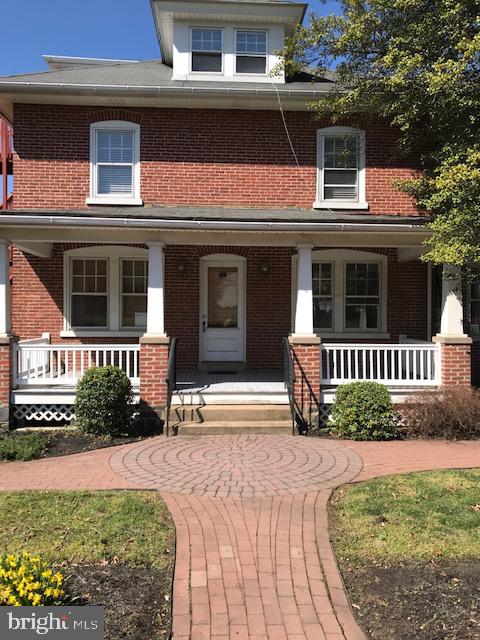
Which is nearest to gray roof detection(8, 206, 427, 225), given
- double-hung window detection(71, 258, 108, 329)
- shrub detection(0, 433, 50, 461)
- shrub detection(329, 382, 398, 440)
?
double-hung window detection(71, 258, 108, 329)

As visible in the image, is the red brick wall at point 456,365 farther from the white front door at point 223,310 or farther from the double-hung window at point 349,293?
the white front door at point 223,310

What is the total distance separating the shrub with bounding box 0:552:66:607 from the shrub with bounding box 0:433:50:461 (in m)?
4.00

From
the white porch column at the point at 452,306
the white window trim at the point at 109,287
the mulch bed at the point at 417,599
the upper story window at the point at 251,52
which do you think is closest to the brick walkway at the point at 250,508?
the mulch bed at the point at 417,599

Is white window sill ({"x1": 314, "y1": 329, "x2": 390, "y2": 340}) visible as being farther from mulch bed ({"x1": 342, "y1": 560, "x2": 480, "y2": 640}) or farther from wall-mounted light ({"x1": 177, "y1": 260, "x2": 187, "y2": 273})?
mulch bed ({"x1": 342, "y1": 560, "x2": 480, "y2": 640})

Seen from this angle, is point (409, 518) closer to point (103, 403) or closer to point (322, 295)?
point (103, 403)

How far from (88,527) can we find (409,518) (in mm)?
3092

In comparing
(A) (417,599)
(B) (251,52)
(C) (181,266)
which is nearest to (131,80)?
(B) (251,52)

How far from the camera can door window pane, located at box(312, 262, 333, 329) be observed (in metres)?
11.3

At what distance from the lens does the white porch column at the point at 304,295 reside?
878 cm

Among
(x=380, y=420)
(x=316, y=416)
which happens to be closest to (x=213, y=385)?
(x=316, y=416)

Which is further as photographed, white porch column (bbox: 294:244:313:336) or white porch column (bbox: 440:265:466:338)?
white porch column (bbox: 440:265:466:338)

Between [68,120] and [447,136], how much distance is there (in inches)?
303

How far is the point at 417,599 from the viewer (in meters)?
3.54

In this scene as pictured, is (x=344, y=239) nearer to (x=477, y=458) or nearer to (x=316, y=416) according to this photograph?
(x=316, y=416)
